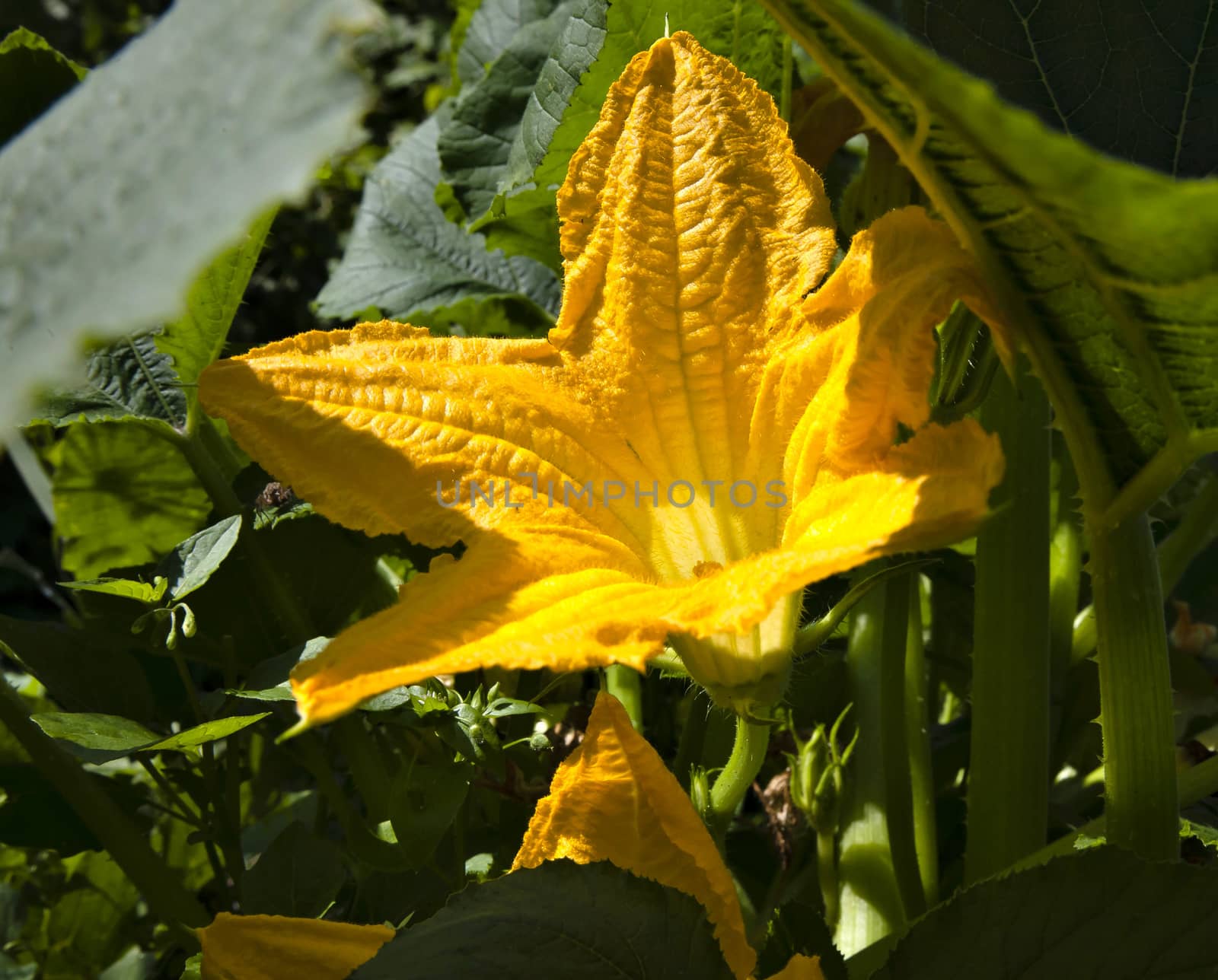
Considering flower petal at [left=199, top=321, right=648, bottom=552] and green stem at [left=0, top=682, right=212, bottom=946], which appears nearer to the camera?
flower petal at [left=199, top=321, right=648, bottom=552]

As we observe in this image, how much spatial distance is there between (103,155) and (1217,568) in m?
1.37

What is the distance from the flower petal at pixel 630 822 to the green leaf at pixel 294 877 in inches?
8.0

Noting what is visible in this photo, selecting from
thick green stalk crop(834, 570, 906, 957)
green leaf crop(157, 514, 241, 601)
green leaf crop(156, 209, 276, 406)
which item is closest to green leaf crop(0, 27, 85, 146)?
green leaf crop(156, 209, 276, 406)

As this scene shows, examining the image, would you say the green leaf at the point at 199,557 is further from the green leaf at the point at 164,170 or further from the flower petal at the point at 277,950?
the green leaf at the point at 164,170

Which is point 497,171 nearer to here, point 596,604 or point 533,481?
point 533,481

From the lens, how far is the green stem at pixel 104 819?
2.61ft

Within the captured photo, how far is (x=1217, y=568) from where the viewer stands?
1382 millimetres

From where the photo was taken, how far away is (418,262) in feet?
4.46

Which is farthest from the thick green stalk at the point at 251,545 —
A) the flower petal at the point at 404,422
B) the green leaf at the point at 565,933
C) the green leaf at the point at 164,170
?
the green leaf at the point at 164,170

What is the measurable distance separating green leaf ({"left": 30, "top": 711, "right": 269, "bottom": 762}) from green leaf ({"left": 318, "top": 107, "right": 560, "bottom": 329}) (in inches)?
22.2

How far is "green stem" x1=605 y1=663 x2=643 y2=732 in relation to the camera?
0.90m

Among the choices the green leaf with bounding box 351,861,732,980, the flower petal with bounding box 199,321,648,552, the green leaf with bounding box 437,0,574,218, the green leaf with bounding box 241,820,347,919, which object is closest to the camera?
the green leaf with bounding box 351,861,732,980

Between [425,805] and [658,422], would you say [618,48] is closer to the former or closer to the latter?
[658,422]

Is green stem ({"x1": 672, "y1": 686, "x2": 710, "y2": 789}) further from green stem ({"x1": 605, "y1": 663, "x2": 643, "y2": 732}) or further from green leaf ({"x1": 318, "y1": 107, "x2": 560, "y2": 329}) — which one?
green leaf ({"x1": 318, "y1": 107, "x2": 560, "y2": 329})
